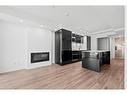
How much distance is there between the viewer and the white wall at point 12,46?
3932 mm

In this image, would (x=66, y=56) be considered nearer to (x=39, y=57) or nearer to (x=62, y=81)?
(x=39, y=57)

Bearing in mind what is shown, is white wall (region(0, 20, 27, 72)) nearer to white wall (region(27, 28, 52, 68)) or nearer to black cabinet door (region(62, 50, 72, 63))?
white wall (region(27, 28, 52, 68))

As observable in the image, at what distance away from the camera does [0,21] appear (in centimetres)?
388

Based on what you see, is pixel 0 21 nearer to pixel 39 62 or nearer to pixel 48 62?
pixel 39 62

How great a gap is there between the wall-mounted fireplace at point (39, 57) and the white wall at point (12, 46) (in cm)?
40

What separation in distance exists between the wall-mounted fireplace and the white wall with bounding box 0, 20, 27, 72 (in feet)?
1.31

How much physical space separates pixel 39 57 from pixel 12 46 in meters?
1.49

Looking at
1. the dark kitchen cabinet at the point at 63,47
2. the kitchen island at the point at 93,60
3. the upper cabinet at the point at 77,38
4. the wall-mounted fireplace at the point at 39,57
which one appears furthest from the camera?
the upper cabinet at the point at 77,38

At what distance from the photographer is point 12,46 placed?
13.8ft

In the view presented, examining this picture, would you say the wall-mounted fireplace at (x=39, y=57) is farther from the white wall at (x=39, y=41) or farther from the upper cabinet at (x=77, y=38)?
the upper cabinet at (x=77, y=38)

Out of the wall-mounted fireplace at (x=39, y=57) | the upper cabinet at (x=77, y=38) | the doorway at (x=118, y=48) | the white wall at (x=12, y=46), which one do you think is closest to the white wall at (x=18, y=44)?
the white wall at (x=12, y=46)

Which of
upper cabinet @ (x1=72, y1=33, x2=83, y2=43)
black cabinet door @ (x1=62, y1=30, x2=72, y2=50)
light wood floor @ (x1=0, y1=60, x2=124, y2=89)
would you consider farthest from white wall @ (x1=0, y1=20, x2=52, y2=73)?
upper cabinet @ (x1=72, y1=33, x2=83, y2=43)

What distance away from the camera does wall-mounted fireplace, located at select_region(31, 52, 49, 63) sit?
4.86 meters
